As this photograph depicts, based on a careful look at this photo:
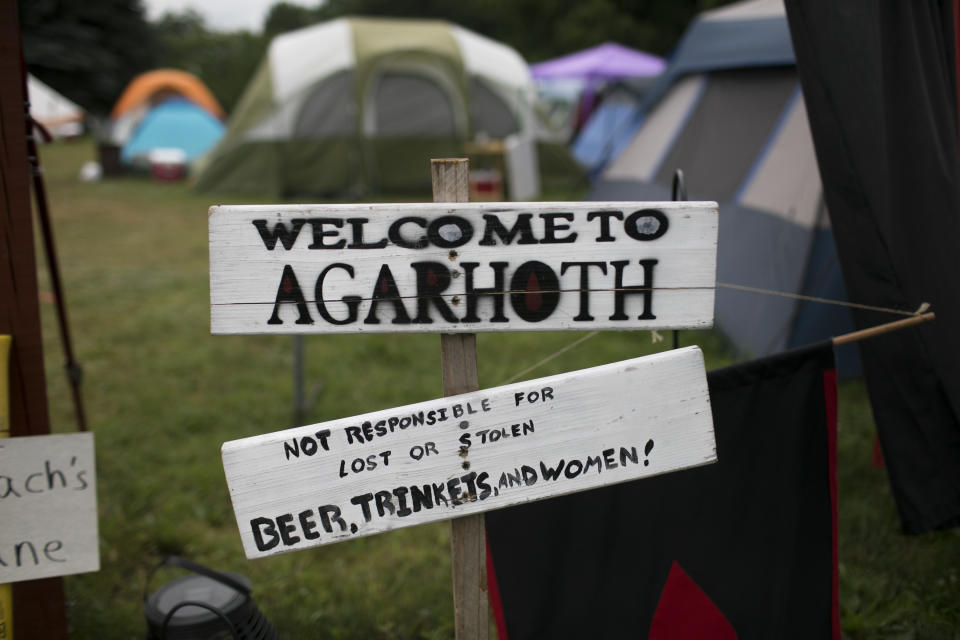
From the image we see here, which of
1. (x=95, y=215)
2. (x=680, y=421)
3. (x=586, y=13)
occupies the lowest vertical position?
(x=680, y=421)

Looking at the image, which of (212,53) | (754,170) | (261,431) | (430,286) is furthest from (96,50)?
(430,286)

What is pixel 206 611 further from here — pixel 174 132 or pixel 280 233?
pixel 174 132

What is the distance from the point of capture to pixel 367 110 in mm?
9945

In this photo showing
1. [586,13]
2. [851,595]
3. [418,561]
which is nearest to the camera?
[851,595]

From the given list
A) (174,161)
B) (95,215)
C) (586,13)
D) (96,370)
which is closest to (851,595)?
(96,370)

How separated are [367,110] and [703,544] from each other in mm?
9052

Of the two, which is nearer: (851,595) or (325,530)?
(325,530)

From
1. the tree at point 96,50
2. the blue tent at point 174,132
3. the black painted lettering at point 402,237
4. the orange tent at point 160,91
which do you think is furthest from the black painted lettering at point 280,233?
the tree at point 96,50

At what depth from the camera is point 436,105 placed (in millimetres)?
10203

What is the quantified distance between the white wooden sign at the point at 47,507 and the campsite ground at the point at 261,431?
0.58m

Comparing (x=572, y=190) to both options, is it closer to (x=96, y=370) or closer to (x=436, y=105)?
(x=436, y=105)

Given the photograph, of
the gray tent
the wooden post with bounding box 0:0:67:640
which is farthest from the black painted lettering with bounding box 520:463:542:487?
the gray tent

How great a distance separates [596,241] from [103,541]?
2241 millimetres

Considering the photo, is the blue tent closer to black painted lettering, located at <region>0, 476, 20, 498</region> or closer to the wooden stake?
black painted lettering, located at <region>0, 476, 20, 498</region>
